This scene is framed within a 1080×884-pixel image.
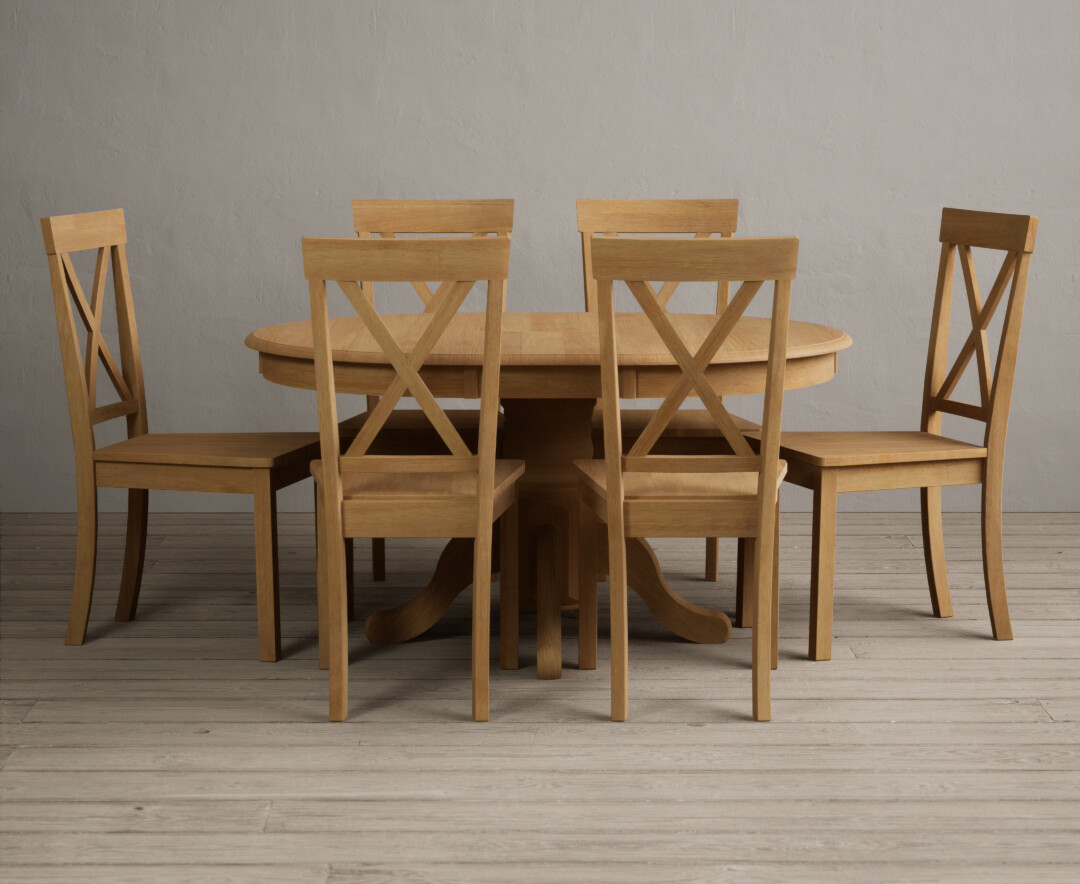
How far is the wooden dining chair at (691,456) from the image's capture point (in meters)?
2.25

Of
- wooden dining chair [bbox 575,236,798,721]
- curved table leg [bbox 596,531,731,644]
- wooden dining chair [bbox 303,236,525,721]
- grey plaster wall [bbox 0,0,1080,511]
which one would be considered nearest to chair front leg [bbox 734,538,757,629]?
curved table leg [bbox 596,531,731,644]

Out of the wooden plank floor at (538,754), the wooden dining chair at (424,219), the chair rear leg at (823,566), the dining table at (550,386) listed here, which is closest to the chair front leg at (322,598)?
the wooden plank floor at (538,754)

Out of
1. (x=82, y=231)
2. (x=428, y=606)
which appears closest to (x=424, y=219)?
(x=82, y=231)

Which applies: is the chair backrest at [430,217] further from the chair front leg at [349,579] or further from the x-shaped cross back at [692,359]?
the x-shaped cross back at [692,359]

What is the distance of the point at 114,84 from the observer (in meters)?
4.20

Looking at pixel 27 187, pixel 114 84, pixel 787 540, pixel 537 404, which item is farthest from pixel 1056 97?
pixel 27 187

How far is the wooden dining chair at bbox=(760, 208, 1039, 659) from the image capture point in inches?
110

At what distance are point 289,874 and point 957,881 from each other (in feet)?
3.31

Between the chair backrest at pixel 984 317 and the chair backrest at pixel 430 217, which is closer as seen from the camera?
the chair backrest at pixel 984 317

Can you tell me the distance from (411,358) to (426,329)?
0.06 m

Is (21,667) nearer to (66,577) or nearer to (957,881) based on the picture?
(66,577)

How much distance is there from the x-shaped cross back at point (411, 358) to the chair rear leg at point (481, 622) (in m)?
0.19

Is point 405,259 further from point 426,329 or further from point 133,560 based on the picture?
point 133,560

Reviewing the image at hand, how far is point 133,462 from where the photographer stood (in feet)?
9.47
